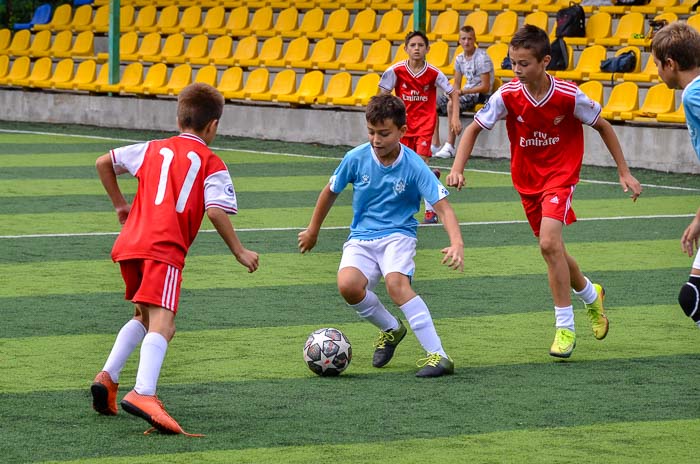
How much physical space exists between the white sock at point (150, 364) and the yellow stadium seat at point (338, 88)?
1664 cm

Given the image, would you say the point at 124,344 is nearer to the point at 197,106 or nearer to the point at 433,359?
the point at 197,106

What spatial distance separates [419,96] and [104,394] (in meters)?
8.75

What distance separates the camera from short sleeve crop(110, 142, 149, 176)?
6078 mm

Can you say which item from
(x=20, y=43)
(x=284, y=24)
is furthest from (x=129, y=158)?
(x=20, y=43)

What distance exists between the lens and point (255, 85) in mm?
23984

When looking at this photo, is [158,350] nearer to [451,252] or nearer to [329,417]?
[329,417]

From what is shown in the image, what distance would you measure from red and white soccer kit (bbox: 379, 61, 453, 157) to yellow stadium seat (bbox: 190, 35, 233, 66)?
11.3 meters

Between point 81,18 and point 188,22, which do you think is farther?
point 81,18

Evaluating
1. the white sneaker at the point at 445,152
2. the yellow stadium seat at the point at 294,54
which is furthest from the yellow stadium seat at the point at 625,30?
the yellow stadium seat at the point at 294,54

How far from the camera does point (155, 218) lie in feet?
19.5

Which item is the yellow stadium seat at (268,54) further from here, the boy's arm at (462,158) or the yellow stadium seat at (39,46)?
the boy's arm at (462,158)

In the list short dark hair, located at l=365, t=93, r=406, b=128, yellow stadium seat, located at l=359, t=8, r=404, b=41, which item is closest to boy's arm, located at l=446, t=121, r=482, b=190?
short dark hair, located at l=365, t=93, r=406, b=128

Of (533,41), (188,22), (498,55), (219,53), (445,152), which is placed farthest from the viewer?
(188,22)

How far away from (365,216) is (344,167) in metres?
0.31
